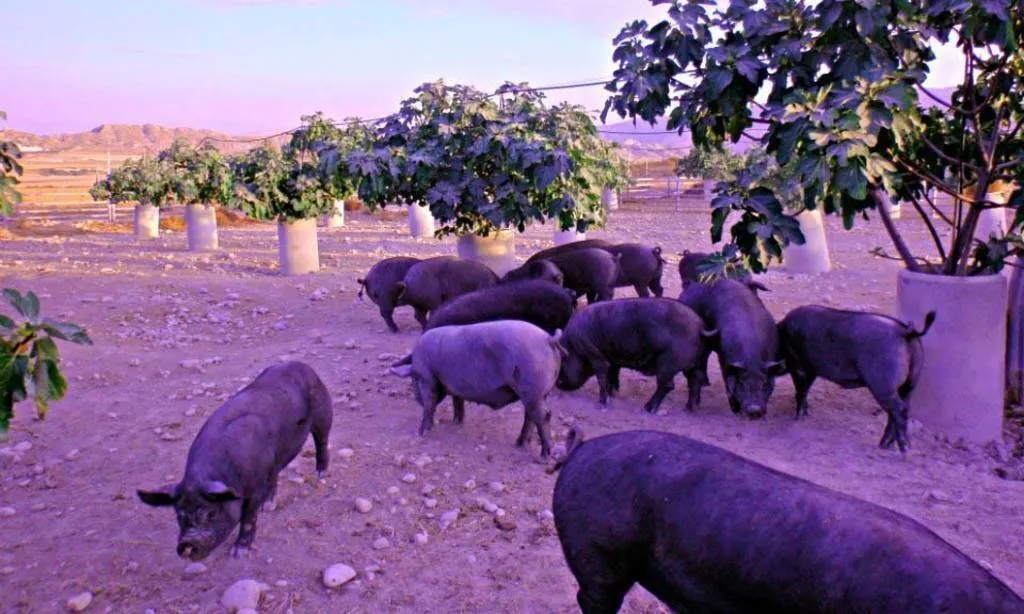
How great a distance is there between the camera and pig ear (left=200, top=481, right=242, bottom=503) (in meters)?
4.18

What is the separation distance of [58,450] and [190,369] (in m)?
2.41

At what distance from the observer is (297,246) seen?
619 inches

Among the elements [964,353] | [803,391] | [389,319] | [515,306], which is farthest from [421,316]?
[964,353]

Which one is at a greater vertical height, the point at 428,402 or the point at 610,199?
the point at 610,199

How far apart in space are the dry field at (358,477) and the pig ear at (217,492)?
535 millimetres

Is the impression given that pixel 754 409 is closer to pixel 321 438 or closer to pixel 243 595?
pixel 321 438

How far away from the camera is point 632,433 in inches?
133

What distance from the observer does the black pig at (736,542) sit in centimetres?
242

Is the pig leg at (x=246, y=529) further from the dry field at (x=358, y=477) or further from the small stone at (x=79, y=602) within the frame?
the small stone at (x=79, y=602)

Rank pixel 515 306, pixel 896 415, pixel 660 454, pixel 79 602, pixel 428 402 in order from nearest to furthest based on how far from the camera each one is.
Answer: pixel 660 454 < pixel 79 602 < pixel 896 415 < pixel 428 402 < pixel 515 306

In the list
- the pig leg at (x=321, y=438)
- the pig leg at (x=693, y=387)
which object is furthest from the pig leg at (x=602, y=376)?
the pig leg at (x=321, y=438)

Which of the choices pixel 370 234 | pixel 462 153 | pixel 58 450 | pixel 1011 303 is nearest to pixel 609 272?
pixel 462 153

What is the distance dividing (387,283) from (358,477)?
17.4ft

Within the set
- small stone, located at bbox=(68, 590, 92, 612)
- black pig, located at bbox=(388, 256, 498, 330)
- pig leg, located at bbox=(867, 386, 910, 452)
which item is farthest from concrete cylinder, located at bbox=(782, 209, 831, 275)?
small stone, located at bbox=(68, 590, 92, 612)
